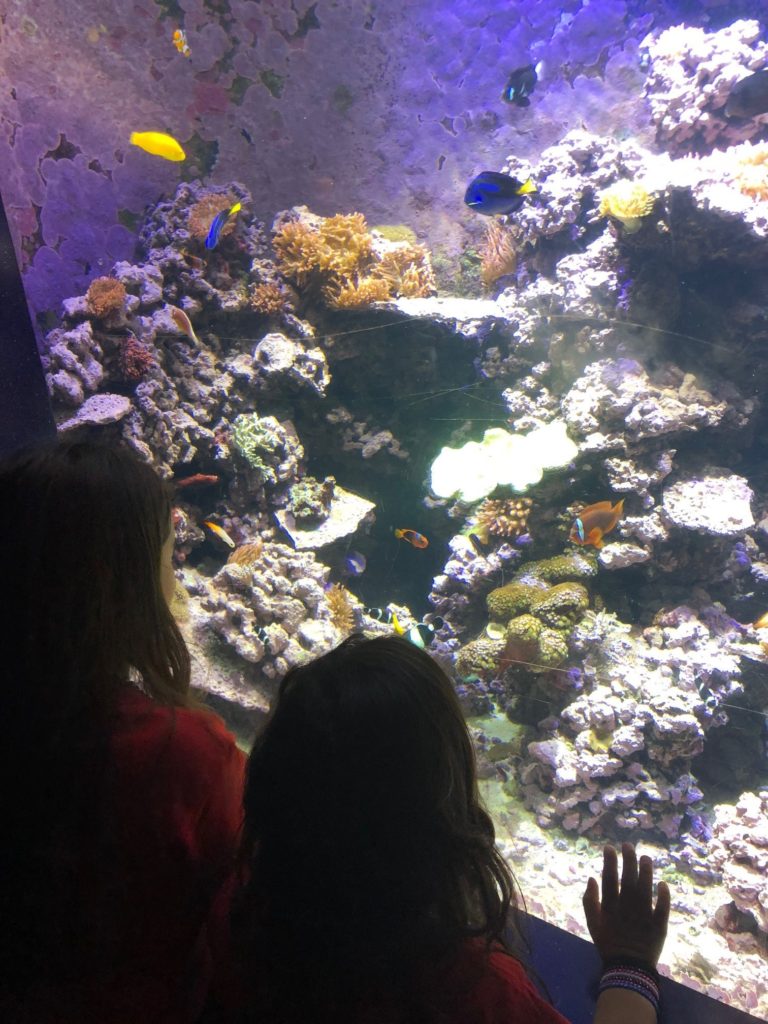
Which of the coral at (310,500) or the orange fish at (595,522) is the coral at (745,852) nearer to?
the orange fish at (595,522)

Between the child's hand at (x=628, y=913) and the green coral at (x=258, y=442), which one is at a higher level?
the green coral at (x=258, y=442)

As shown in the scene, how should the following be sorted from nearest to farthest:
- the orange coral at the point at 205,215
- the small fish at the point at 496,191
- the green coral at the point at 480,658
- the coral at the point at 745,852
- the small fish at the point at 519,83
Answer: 1. the coral at the point at 745,852
2. the small fish at the point at 496,191
3. the green coral at the point at 480,658
4. the small fish at the point at 519,83
5. the orange coral at the point at 205,215

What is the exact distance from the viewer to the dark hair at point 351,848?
81 centimetres

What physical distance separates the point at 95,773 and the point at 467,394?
480cm

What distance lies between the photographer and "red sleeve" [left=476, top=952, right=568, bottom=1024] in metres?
0.85

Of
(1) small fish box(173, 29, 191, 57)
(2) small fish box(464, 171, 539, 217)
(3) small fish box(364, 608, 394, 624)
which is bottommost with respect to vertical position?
(3) small fish box(364, 608, 394, 624)

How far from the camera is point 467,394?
210 inches

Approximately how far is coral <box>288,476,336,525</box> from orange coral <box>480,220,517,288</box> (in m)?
2.87

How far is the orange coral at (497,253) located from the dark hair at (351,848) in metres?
5.75

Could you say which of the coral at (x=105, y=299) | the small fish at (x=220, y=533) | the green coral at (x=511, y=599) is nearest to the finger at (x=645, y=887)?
the green coral at (x=511, y=599)

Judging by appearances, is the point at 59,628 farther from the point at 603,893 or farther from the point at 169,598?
the point at 603,893

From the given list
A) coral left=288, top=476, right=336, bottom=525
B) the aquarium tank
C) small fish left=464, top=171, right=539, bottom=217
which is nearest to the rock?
the aquarium tank

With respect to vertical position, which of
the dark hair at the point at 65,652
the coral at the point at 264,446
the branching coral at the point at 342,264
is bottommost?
→ the dark hair at the point at 65,652

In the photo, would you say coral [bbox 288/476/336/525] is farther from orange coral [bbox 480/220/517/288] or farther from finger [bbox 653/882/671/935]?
finger [bbox 653/882/671/935]
